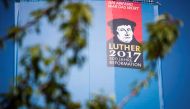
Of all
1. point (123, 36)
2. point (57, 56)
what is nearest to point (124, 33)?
point (123, 36)

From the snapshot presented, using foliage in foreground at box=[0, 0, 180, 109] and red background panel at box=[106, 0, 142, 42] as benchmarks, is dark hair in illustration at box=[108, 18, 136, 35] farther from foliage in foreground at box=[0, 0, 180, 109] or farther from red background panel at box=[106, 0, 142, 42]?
foliage in foreground at box=[0, 0, 180, 109]

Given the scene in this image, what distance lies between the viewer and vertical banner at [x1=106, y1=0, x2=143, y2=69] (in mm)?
4145

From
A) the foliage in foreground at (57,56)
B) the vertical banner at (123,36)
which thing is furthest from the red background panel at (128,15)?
the foliage in foreground at (57,56)

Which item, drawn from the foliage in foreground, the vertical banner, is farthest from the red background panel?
the foliage in foreground

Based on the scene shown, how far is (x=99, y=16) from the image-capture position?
13.6 feet

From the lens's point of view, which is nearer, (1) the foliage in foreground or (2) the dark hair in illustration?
(1) the foliage in foreground

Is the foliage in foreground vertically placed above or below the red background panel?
below

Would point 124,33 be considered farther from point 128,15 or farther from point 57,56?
point 57,56

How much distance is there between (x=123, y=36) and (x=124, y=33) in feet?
0.11

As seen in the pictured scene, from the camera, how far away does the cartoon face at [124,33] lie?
419 centimetres

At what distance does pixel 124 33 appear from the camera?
4203 mm

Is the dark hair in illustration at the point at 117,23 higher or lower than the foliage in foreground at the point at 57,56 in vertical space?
higher

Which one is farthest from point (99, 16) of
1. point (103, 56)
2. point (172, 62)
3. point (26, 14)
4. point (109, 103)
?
point (109, 103)

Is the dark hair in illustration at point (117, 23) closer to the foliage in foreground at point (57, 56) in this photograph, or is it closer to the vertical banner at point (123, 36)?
the vertical banner at point (123, 36)
